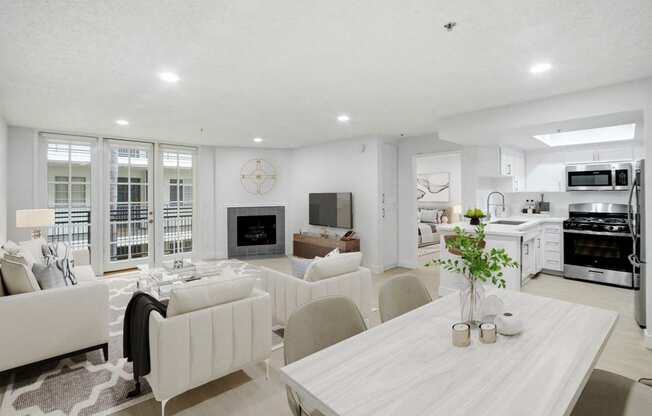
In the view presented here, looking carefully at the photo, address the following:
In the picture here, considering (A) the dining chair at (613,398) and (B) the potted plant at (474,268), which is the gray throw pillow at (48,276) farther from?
(A) the dining chair at (613,398)

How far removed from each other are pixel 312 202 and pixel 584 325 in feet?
18.2

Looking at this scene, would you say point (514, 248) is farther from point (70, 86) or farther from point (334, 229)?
point (70, 86)

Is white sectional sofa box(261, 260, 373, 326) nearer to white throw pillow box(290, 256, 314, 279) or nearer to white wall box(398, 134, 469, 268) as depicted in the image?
white throw pillow box(290, 256, 314, 279)

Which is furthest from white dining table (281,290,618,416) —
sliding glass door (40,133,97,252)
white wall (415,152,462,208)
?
white wall (415,152,462,208)

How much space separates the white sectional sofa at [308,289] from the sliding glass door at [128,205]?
13.2 ft

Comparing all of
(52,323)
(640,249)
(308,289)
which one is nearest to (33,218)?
(52,323)

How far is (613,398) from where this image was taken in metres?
1.36

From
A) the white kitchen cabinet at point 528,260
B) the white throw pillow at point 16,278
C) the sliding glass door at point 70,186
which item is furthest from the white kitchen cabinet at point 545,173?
the sliding glass door at point 70,186

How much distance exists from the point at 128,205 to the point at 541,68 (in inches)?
252

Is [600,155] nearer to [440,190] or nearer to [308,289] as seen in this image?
[440,190]

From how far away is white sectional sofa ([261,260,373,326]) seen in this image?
9.29ft

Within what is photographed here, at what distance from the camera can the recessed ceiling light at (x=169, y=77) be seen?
2.84m

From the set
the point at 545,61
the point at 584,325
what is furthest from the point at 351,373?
the point at 545,61

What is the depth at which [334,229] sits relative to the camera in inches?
255
